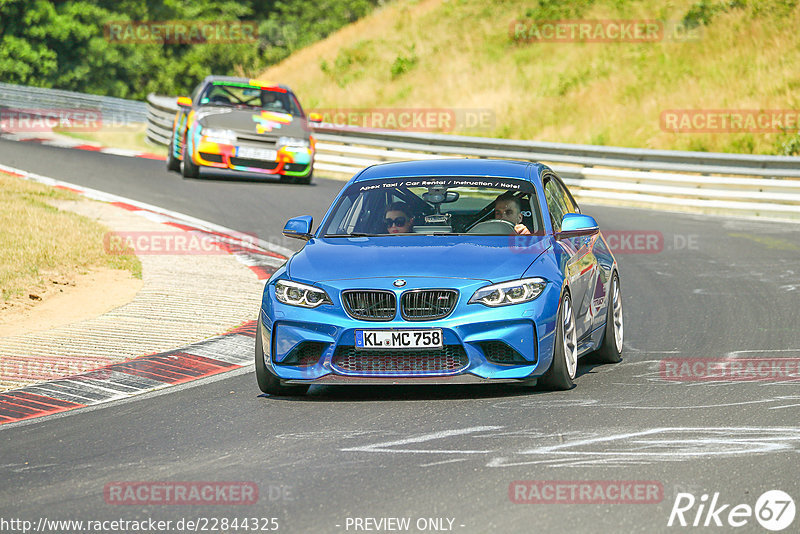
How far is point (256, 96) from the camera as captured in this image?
885 inches

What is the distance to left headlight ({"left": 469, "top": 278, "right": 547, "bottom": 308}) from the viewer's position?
7.80 meters

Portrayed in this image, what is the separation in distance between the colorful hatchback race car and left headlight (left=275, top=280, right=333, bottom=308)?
1345 cm

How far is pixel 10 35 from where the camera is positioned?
56188mm

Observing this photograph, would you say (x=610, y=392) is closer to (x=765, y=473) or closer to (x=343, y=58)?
(x=765, y=473)

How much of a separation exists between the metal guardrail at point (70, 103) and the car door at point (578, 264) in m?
30.0

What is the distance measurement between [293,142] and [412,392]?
1391 cm

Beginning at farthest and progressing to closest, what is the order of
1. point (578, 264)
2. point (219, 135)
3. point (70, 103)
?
point (70, 103) < point (219, 135) < point (578, 264)

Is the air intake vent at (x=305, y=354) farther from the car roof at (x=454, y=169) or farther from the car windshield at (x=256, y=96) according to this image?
the car windshield at (x=256, y=96)

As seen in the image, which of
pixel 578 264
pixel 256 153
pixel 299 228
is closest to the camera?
pixel 578 264

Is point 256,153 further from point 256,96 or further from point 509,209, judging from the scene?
point 509,209

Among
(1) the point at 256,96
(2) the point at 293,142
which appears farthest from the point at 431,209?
(1) the point at 256,96

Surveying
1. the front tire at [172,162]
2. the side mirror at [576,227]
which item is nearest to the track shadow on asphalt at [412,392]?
the side mirror at [576,227]

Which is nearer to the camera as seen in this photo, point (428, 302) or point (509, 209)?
point (428, 302)

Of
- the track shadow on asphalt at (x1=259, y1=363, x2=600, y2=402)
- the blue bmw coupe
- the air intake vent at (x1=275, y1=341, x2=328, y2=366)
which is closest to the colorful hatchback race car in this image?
the blue bmw coupe
